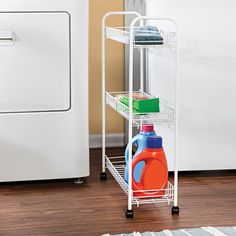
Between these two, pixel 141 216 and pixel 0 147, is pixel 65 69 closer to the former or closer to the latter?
pixel 0 147

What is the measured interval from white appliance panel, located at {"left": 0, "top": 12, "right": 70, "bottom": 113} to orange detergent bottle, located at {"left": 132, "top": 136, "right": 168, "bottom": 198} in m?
0.50

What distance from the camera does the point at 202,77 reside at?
2.88 m

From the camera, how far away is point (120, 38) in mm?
2559

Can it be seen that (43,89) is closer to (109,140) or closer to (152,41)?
(152,41)

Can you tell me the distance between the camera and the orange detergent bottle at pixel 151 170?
2.51m

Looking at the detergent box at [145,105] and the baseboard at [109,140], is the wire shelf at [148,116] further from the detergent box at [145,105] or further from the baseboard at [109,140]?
the baseboard at [109,140]

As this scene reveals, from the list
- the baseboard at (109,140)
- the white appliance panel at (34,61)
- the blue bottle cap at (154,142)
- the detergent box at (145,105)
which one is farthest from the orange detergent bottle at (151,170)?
the baseboard at (109,140)

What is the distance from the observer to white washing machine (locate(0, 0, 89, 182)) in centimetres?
271

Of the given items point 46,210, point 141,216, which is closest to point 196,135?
point 141,216

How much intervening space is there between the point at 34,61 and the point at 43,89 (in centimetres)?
13

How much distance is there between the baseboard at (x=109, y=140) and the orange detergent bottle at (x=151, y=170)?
116 centimetres

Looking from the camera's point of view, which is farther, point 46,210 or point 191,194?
point 191,194

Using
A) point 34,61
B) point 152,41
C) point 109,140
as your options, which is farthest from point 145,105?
point 109,140

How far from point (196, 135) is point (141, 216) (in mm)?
622
